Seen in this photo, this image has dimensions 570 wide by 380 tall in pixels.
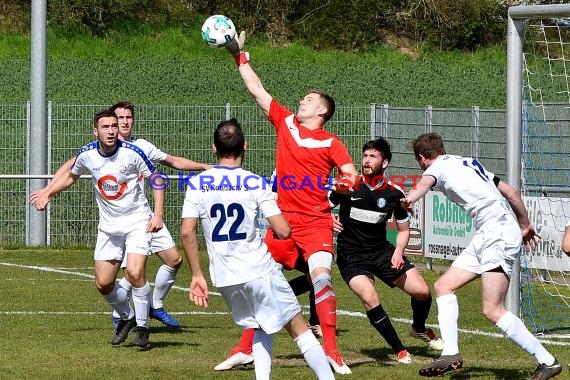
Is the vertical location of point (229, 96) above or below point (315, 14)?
below

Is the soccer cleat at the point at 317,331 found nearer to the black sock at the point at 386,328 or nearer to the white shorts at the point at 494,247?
the black sock at the point at 386,328

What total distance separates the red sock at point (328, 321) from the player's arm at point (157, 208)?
159 cm

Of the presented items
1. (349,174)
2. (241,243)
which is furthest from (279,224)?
(349,174)

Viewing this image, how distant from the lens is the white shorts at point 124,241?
33.7ft

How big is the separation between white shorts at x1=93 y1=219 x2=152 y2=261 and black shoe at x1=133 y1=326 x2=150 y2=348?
66 centimetres

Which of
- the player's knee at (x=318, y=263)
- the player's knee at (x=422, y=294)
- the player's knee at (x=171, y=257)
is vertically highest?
the player's knee at (x=318, y=263)

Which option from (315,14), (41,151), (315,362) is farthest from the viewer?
(315,14)

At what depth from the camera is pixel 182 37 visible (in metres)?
38.7

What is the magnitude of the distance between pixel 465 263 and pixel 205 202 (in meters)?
2.24

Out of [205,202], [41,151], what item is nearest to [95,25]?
[41,151]

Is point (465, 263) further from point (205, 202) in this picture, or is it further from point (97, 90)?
point (97, 90)

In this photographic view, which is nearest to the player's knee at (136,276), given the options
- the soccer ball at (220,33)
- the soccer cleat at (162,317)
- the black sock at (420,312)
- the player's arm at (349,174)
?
the soccer cleat at (162,317)

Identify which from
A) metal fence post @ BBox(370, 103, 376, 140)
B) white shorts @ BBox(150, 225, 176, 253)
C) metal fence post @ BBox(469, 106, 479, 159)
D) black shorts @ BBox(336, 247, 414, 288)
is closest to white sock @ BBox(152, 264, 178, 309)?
white shorts @ BBox(150, 225, 176, 253)

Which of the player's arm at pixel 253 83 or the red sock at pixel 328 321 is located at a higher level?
the player's arm at pixel 253 83
